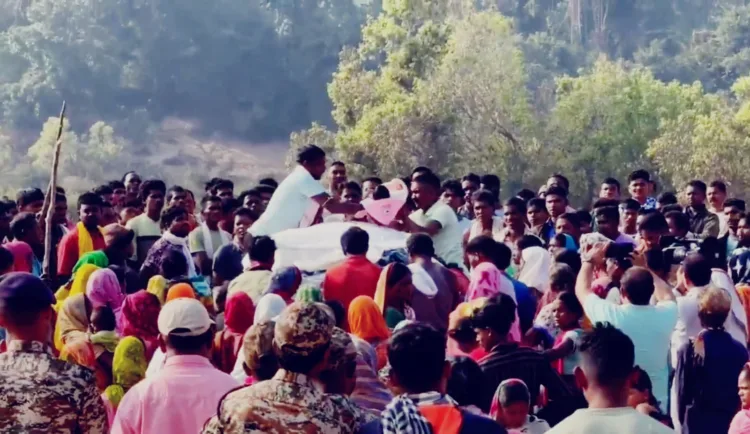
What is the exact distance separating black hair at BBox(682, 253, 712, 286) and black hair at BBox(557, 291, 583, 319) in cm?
73

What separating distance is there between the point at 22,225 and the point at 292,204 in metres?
1.79

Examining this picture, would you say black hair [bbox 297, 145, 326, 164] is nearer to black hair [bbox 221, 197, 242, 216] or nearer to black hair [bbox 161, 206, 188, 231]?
black hair [bbox 161, 206, 188, 231]

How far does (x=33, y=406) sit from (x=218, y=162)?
5227 centimetres

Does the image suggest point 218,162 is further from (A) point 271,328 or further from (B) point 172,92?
(A) point 271,328

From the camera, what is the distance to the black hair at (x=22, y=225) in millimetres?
8898

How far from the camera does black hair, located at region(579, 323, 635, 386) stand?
415 cm

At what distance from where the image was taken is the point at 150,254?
8.46 metres

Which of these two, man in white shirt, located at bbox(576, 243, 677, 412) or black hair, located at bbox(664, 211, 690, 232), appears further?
black hair, located at bbox(664, 211, 690, 232)

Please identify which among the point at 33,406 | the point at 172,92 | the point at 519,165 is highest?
the point at 172,92

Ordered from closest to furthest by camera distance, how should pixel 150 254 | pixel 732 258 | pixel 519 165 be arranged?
pixel 150 254 < pixel 732 258 < pixel 519 165

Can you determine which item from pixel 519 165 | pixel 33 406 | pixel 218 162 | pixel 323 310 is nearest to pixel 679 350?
pixel 323 310

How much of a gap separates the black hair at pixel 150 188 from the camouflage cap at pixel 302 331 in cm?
611

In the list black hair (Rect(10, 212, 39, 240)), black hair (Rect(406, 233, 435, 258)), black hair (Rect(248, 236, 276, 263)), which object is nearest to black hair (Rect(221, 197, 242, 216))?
black hair (Rect(10, 212, 39, 240))

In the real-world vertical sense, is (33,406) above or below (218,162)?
below
